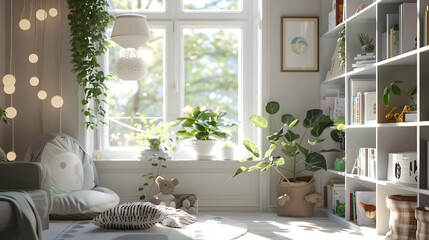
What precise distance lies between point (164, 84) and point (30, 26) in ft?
4.42

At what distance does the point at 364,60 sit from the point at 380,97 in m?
0.51

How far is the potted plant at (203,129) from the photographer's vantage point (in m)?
4.78

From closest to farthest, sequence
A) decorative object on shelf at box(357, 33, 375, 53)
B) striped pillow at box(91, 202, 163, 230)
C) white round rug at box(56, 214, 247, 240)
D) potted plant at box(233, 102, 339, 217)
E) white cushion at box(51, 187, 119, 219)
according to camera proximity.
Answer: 1. white round rug at box(56, 214, 247, 240)
2. striped pillow at box(91, 202, 163, 230)
3. decorative object on shelf at box(357, 33, 375, 53)
4. white cushion at box(51, 187, 119, 219)
5. potted plant at box(233, 102, 339, 217)

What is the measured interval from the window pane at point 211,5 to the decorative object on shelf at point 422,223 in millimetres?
2934

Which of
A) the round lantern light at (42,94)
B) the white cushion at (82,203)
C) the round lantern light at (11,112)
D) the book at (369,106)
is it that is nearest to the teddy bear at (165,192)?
the white cushion at (82,203)

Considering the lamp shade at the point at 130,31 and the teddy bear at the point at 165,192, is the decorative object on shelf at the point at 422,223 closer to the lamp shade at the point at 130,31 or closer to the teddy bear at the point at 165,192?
the teddy bear at the point at 165,192

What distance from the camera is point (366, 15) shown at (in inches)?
155

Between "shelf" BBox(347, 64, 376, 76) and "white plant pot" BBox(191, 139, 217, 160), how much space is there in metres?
1.43

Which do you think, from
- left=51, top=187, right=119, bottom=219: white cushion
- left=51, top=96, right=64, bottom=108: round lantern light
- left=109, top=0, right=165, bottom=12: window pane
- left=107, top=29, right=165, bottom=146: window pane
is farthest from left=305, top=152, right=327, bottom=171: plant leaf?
left=51, top=96, right=64, bottom=108: round lantern light

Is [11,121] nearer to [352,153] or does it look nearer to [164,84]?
[164,84]

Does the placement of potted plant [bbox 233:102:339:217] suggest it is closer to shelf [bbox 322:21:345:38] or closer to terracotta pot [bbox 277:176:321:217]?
terracotta pot [bbox 277:176:321:217]

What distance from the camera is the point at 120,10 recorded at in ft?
16.8

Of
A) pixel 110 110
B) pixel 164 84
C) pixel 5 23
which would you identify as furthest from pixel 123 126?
pixel 5 23

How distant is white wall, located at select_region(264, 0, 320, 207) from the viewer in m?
4.91
